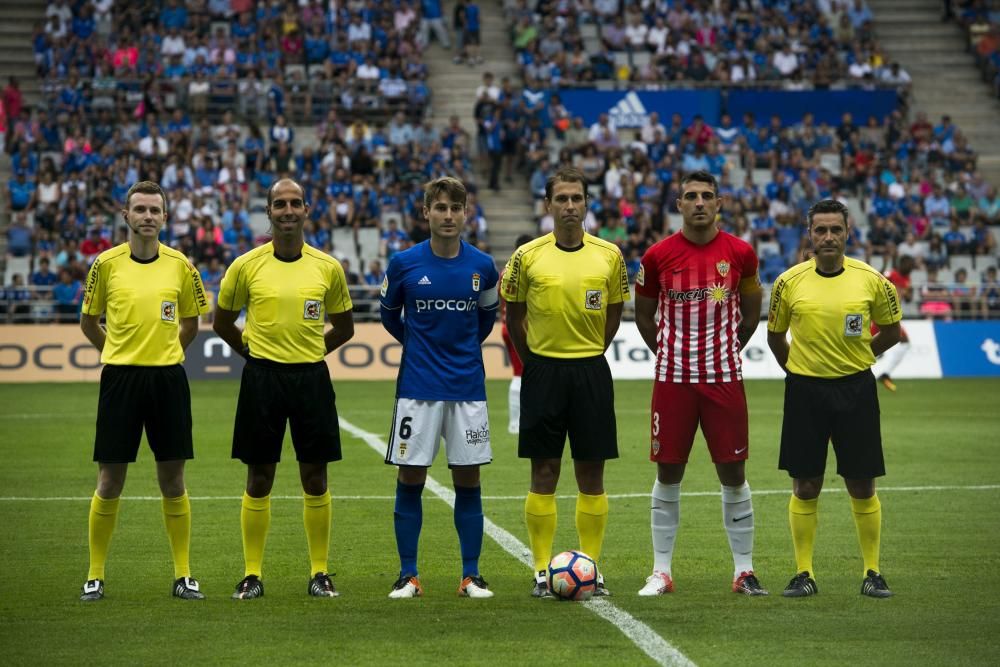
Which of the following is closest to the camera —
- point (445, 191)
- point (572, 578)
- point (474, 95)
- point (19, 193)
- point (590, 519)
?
point (572, 578)

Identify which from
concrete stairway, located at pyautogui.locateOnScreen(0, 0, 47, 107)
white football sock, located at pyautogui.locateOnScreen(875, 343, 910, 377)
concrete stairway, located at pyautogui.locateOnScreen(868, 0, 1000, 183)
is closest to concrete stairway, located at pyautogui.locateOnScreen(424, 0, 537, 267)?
concrete stairway, located at pyautogui.locateOnScreen(0, 0, 47, 107)

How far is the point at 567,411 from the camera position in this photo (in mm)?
8414

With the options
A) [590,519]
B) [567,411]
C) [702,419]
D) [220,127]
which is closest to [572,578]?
[590,519]

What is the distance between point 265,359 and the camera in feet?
27.4

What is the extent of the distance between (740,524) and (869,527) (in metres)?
0.78

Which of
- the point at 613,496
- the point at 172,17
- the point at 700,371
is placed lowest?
the point at 613,496

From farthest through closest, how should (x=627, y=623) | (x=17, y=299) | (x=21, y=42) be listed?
1. (x=21, y=42)
2. (x=17, y=299)
3. (x=627, y=623)

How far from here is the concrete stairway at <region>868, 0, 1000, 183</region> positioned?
1543 inches

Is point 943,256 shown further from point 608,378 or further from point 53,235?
point 608,378

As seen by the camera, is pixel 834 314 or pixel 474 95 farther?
pixel 474 95

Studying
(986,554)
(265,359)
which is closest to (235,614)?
(265,359)

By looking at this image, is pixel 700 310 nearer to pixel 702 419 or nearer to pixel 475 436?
pixel 702 419

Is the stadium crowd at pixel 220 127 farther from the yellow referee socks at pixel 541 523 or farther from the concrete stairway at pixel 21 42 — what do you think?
the yellow referee socks at pixel 541 523

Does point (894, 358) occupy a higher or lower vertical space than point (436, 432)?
lower
